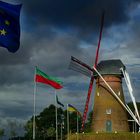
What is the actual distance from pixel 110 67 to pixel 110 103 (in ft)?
21.9

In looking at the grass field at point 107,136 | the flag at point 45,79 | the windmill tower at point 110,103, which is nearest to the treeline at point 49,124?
the windmill tower at point 110,103

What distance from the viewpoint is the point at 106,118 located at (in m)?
87.0

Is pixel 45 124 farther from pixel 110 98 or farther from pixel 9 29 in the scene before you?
pixel 9 29

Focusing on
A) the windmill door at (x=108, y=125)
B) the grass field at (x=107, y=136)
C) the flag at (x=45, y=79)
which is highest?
the flag at (x=45, y=79)

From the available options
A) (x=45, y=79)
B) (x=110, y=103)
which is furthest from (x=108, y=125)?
(x=45, y=79)

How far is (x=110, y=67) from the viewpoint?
8719 cm

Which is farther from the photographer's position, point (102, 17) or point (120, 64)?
point (102, 17)

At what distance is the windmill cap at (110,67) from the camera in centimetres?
8650

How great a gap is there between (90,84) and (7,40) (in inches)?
2450

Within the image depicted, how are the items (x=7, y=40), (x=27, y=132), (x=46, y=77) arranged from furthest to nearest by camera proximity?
(x=27, y=132)
(x=46, y=77)
(x=7, y=40)

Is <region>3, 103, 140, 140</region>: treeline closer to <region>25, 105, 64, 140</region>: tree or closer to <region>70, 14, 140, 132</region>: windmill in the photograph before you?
<region>25, 105, 64, 140</region>: tree

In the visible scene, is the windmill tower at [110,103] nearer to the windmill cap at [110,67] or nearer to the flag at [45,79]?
the windmill cap at [110,67]

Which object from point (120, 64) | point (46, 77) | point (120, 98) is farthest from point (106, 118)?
point (46, 77)

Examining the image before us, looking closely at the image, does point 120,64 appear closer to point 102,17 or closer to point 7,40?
point 102,17
